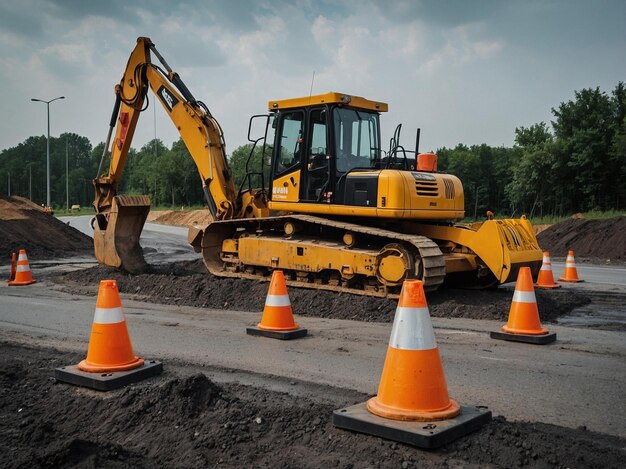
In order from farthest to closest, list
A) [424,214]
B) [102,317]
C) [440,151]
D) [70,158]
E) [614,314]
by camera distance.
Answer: [70,158] → [440,151] → [424,214] → [614,314] → [102,317]

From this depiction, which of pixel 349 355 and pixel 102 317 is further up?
pixel 102 317

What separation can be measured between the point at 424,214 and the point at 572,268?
5.15 m

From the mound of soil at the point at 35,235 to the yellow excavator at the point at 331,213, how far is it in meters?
8.08

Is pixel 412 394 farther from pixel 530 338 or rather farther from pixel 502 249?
pixel 502 249

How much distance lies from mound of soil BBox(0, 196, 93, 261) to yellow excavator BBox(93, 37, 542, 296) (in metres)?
8.08

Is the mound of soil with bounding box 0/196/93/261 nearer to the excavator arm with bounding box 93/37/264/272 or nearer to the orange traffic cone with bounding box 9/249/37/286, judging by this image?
the orange traffic cone with bounding box 9/249/37/286

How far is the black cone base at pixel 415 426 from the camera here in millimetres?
3688

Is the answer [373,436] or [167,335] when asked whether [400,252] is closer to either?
[167,335]

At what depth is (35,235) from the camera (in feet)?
72.1

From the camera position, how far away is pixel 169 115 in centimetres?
1322

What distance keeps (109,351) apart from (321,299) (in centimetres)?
482

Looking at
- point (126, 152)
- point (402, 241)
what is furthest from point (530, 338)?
point (126, 152)

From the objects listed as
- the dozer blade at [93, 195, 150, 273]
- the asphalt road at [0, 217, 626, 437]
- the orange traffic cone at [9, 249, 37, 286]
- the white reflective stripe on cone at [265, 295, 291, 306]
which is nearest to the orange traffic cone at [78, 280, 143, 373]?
the asphalt road at [0, 217, 626, 437]

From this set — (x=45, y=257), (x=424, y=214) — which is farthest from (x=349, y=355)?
(x=45, y=257)
